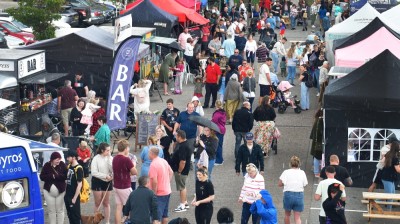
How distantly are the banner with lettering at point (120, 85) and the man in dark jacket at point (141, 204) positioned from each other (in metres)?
7.03

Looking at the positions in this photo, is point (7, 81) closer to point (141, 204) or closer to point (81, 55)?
point (81, 55)

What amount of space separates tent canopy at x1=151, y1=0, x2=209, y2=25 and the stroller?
9075 millimetres

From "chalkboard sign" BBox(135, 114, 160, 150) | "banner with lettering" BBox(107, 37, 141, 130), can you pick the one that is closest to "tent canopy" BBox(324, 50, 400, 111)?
"chalkboard sign" BBox(135, 114, 160, 150)

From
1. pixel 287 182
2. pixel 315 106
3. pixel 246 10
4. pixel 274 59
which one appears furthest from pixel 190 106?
pixel 246 10

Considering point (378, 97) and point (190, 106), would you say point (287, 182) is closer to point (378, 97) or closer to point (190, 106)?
point (378, 97)

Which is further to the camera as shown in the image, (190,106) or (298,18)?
(298,18)

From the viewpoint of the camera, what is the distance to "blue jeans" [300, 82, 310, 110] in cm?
2620

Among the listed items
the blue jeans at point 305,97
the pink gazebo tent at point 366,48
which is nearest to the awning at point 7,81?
the pink gazebo tent at point 366,48

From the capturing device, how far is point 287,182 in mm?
15883

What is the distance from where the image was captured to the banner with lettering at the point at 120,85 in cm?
2169

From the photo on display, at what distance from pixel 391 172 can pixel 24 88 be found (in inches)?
335

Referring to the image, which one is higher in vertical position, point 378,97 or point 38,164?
point 378,97

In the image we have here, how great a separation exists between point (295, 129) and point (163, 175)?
8919mm

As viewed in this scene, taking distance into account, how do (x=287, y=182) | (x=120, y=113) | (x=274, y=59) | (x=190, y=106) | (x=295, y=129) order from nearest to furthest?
(x=287, y=182), (x=190, y=106), (x=120, y=113), (x=295, y=129), (x=274, y=59)
